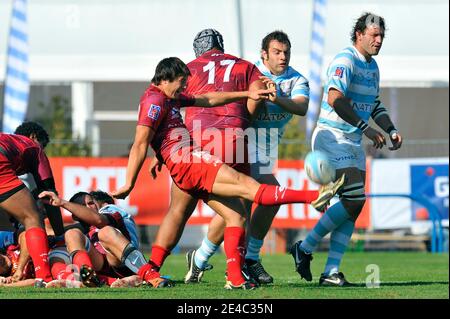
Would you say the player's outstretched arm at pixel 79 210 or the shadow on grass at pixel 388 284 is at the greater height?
the player's outstretched arm at pixel 79 210

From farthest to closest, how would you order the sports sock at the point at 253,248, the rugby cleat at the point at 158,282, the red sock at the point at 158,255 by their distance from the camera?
1. the sports sock at the point at 253,248
2. the red sock at the point at 158,255
3. the rugby cleat at the point at 158,282

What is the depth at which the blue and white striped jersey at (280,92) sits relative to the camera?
10.3 m

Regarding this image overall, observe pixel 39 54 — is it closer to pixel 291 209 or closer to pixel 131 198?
pixel 131 198

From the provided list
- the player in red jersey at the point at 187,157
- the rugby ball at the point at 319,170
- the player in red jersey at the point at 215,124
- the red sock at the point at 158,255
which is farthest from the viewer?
the red sock at the point at 158,255

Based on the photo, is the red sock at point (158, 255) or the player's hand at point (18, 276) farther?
the player's hand at point (18, 276)

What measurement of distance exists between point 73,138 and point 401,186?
259 inches

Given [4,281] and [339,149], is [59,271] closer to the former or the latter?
[4,281]

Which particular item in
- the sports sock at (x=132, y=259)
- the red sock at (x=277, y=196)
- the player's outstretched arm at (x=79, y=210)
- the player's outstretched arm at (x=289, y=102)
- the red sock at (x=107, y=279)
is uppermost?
the player's outstretched arm at (x=289, y=102)

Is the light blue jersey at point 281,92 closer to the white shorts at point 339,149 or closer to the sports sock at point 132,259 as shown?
the white shorts at point 339,149

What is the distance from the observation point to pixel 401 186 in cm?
1978

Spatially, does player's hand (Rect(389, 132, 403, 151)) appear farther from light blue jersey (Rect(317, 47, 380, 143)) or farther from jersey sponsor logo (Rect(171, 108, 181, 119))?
jersey sponsor logo (Rect(171, 108, 181, 119))

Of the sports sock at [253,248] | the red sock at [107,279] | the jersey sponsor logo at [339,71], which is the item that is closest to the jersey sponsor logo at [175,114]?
the jersey sponsor logo at [339,71]
